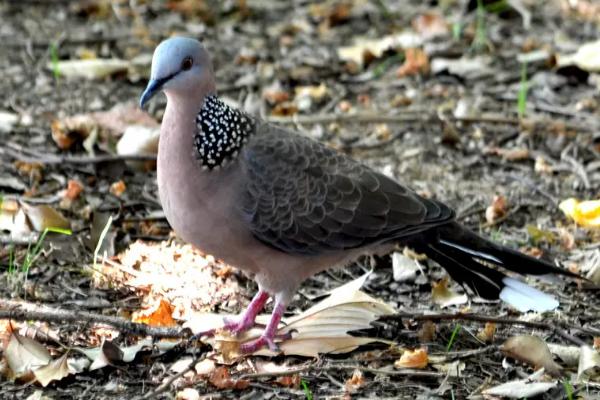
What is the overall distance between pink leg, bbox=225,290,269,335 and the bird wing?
28cm

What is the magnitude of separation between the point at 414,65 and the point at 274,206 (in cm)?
321

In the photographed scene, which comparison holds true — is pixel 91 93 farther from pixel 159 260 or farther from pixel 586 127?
pixel 586 127

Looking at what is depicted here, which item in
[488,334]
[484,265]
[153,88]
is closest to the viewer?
[153,88]

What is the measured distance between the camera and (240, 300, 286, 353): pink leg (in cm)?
396

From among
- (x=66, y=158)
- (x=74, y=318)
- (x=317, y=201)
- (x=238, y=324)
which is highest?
(x=317, y=201)

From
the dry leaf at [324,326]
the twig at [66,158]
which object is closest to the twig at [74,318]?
the dry leaf at [324,326]

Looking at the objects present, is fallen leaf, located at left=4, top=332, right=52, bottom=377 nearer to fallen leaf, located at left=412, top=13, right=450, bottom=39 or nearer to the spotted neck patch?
the spotted neck patch

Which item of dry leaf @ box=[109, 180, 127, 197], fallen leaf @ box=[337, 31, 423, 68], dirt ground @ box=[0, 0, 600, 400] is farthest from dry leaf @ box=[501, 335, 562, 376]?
fallen leaf @ box=[337, 31, 423, 68]

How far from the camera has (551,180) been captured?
227 inches

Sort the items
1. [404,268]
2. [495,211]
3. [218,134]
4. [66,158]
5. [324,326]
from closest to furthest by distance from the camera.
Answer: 1. [218,134]
2. [324,326]
3. [404,268]
4. [495,211]
5. [66,158]

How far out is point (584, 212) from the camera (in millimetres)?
5125

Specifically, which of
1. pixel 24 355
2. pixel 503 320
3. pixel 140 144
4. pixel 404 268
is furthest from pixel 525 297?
pixel 140 144

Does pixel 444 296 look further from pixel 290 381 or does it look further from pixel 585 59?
pixel 585 59

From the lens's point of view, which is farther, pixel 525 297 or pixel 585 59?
pixel 585 59
